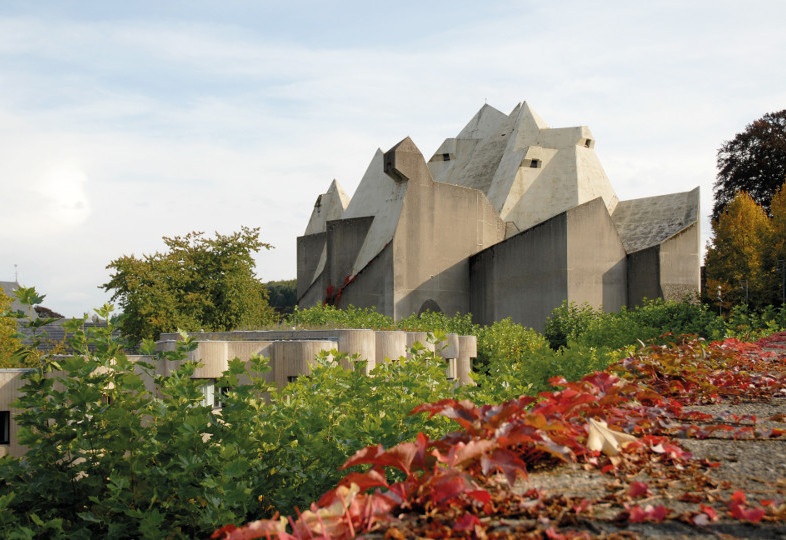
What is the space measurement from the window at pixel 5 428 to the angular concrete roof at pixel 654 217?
66.9 ft

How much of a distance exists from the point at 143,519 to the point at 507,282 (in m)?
19.7

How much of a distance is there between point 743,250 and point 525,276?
1559cm

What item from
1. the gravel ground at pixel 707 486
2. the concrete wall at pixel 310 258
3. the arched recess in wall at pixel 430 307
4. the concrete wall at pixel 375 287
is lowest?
the gravel ground at pixel 707 486

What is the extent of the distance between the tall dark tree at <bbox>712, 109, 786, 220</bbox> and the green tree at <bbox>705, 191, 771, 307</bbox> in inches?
118

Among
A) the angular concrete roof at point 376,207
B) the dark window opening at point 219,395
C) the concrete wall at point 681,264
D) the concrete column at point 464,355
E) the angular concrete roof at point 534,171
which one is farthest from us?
the angular concrete roof at point 534,171

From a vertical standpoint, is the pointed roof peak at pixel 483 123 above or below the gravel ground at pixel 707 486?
above

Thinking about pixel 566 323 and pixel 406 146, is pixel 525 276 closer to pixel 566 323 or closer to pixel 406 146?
pixel 566 323

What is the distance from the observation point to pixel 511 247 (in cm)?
2270

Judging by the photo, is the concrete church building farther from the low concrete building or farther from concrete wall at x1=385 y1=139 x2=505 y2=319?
the low concrete building

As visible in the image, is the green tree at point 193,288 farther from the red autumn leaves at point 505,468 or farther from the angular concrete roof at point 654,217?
the red autumn leaves at point 505,468

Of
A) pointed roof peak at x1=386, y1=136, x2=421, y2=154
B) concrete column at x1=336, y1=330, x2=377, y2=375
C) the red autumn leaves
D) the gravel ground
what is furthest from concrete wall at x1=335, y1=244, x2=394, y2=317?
the gravel ground

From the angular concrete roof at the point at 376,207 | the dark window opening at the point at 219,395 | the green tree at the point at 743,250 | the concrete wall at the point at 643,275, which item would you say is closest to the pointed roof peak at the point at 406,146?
the angular concrete roof at the point at 376,207

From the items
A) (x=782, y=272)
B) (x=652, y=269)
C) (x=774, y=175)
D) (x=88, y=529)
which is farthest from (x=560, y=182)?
(x=88, y=529)

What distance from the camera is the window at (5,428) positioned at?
904 cm
